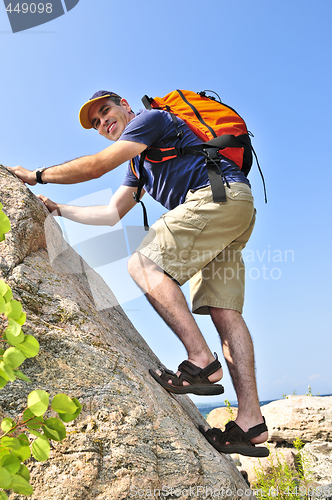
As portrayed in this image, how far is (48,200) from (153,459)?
7.29ft

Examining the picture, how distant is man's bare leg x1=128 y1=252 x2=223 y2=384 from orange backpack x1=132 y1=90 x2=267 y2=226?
0.76 metres

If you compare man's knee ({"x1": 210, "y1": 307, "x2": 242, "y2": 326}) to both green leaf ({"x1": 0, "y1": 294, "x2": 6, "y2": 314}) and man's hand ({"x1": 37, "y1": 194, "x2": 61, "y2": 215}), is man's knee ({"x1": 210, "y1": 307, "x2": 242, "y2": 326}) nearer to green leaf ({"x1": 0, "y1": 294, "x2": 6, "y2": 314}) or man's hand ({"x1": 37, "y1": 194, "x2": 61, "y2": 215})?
man's hand ({"x1": 37, "y1": 194, "x2": 61, "y2": 215})

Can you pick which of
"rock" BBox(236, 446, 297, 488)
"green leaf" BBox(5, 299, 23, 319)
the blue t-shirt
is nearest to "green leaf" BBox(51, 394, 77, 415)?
"green leaf" BBox(5, 299, 23, 319)

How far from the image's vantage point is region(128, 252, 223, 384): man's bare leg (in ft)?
8.68

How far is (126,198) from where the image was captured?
12.6 feet

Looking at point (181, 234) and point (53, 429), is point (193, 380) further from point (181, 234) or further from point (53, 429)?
point (53, 429)

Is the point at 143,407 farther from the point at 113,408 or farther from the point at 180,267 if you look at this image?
the point at 180,267

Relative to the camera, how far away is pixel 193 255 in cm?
283

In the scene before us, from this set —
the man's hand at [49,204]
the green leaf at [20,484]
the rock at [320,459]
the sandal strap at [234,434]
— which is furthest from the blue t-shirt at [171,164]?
the rock at [320,459]

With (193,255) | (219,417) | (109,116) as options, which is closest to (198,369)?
(193,255)

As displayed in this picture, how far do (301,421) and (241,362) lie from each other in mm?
4550

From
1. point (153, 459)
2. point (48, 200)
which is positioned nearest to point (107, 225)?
point (48, 200)

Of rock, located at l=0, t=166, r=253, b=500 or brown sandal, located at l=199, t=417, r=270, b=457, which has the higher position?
rock, located at l=0, t=166, r=253, b=500

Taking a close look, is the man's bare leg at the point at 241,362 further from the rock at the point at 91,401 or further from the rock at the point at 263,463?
the rock at the point at 263,463
